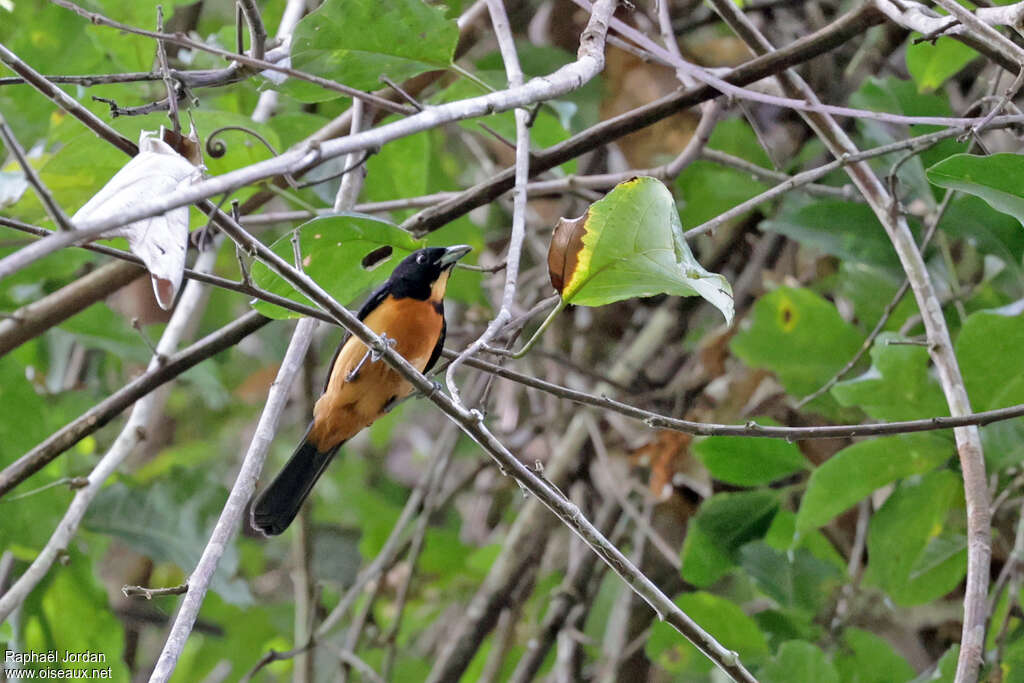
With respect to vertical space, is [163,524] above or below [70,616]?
above

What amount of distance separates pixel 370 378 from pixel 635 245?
1.55 m

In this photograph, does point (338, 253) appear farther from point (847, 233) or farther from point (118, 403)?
point (847, 233)

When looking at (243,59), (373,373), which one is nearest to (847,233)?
(373,373)

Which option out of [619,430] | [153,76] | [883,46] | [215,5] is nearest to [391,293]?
[619,430]

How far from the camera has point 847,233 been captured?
2.77 m

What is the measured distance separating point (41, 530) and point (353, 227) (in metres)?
1.49

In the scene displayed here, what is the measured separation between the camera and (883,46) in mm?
3738

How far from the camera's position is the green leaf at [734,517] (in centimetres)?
281

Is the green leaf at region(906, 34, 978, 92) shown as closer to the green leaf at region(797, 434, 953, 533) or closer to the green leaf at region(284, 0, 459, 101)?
the green leaf at region(797, 434, 953, 533)

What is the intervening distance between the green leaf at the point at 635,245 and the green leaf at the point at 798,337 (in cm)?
128

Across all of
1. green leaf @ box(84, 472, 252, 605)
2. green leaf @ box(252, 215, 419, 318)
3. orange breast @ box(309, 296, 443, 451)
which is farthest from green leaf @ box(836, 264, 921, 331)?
green leaf @ box(84, 472, 252, 605)

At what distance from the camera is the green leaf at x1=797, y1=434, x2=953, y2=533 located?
226 centimetres

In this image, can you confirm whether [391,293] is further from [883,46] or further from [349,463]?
[349,463]

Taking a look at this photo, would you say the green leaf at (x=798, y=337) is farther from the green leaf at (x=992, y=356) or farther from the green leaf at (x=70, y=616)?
the green leaf at (x=70, y=616)
